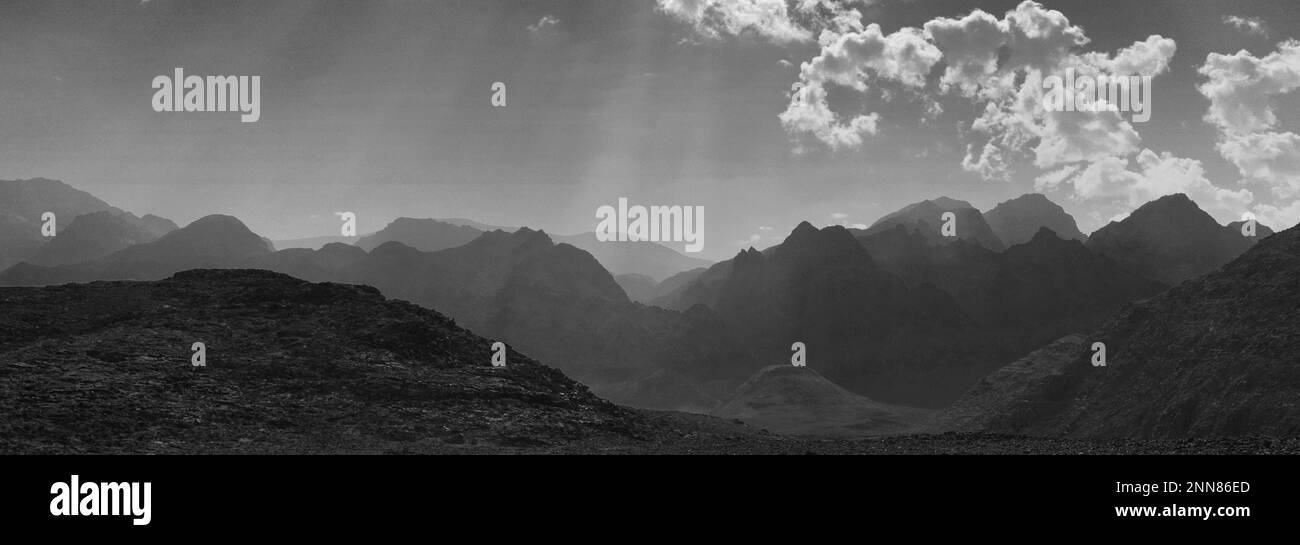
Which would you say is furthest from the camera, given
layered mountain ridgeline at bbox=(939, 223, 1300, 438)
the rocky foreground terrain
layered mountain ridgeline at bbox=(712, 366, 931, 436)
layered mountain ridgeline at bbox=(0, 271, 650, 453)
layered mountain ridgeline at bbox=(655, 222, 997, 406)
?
layered mountain ridgeline at bbox=(655, 222, 997, 406)

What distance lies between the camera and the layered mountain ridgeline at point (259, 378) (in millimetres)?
35562

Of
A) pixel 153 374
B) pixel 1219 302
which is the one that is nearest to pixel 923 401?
pixel 1219 302

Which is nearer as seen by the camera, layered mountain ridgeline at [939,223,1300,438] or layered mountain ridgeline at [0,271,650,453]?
layered mountain ridgeline at [0,271,650,453]

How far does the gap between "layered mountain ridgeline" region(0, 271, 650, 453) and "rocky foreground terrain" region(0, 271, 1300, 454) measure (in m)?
0.13

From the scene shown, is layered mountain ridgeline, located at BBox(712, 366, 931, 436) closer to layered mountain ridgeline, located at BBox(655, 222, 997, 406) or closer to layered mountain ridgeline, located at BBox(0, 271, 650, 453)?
layered mountain ridgeline, located at BBox(655, 222, 997, 406)

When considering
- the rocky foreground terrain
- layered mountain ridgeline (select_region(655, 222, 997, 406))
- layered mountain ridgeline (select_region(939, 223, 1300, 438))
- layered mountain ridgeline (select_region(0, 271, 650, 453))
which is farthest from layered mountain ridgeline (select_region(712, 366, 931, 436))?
layered mountain ridgeline (select_region(0, 271, 650, 453))

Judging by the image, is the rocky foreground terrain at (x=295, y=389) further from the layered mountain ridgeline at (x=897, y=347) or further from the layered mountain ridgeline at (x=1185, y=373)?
the layered mountain ridgeline at (x=897, y=347)

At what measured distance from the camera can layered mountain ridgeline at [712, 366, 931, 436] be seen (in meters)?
97.9

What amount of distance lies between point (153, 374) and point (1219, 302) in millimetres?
73540

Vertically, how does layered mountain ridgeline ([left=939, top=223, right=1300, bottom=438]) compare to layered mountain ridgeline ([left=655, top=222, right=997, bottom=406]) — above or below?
above

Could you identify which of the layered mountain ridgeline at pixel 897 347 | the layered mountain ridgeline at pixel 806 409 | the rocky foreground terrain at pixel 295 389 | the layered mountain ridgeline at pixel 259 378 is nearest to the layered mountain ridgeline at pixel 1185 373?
the layered mountain ridgeline at pixel 806 409

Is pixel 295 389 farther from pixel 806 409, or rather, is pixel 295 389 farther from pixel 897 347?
pixel 897 347

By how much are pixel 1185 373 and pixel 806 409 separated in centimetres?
5319
